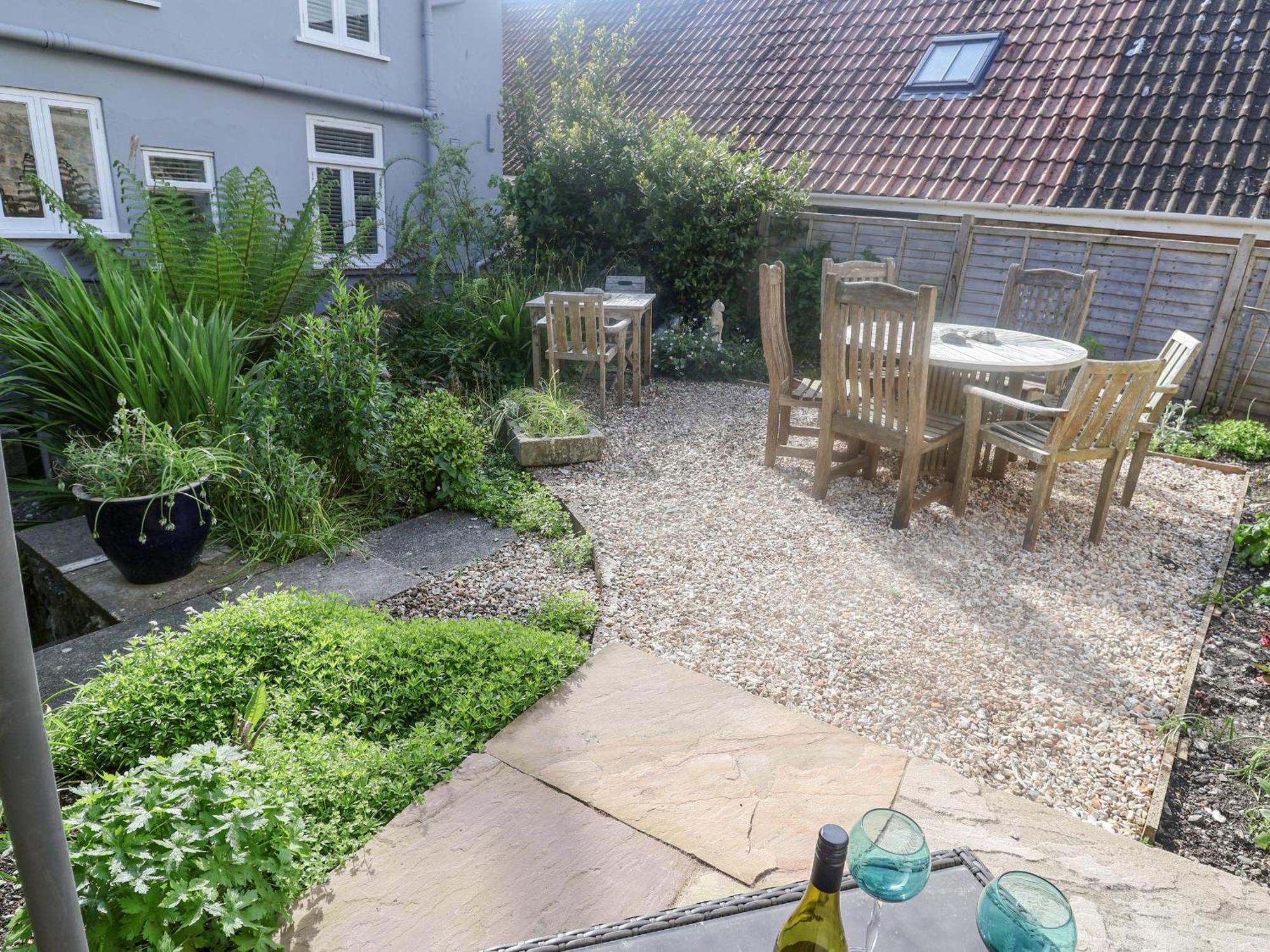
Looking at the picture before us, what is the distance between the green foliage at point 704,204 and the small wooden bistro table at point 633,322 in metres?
1.38

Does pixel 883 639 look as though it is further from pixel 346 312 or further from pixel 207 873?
pixel 346 312

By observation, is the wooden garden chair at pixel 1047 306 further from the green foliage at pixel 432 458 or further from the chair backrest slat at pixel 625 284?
the green foliage at pixel 432 458

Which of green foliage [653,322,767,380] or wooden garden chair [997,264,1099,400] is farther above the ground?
wooden garden chair [997,264,1099,400]

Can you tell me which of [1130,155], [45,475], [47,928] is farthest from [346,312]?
[1130,155]

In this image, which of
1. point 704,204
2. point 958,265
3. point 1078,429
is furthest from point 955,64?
point 1078,429

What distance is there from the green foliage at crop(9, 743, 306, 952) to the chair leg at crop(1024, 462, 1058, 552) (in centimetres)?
379

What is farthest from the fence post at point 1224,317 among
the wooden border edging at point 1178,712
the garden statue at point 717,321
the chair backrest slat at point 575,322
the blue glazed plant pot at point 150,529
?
the blue glazed plant pot at point 150,529

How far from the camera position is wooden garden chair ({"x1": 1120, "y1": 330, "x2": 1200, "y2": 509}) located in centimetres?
436

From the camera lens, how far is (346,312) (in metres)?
4.34

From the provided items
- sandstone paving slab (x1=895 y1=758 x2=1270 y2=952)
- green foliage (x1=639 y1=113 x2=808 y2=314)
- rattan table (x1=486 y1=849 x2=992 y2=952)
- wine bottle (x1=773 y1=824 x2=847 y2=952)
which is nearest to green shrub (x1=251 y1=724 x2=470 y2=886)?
rattan table (x1=486 y1=849 x2=992 y2=952)

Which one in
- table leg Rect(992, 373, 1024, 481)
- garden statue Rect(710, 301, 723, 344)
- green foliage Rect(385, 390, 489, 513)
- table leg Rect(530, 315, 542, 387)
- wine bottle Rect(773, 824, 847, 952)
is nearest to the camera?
wine bottle Rect(773, 824, 847, 952)

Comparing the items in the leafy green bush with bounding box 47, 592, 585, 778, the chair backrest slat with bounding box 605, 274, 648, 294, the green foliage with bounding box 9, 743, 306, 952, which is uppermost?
the chair backrest slat with bounding box 605, 274, 648, 294

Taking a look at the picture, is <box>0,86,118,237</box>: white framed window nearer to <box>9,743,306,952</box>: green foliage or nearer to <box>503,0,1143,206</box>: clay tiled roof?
<box>9,743,306,952</box>: green foliage

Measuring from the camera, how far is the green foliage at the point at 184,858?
5.03 ft
